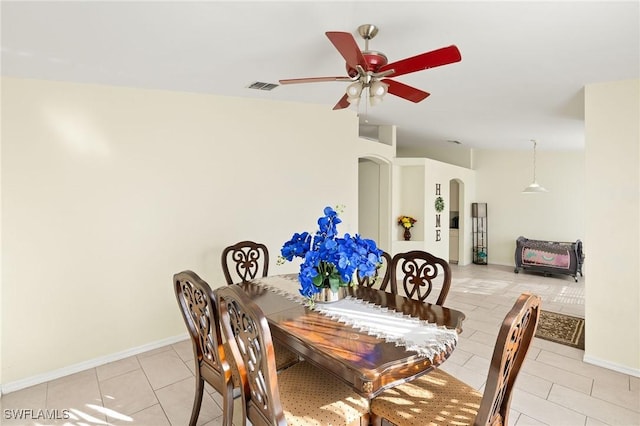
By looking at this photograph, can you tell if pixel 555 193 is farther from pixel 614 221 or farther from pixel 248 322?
pixel 248 322

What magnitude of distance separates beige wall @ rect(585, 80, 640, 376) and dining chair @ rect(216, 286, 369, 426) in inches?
106

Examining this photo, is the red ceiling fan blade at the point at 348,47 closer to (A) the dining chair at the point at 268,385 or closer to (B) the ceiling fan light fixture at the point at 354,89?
(B) the ceiling fan light fixture at the point at 354,89

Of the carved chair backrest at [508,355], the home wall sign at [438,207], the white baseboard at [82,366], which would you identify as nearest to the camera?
the carved chair backrest at [508,355]

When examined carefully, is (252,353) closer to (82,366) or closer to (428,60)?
(428,60)

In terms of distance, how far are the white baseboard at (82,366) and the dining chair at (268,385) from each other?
2.06 meters

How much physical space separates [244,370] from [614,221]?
3.31 metres

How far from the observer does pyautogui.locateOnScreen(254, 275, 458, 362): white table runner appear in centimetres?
154

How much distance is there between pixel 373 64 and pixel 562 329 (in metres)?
3.77

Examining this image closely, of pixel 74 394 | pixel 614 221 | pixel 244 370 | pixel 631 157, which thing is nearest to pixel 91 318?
pixel 74 394

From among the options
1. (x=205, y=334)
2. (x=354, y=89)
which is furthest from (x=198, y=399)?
(x=354, y=89)

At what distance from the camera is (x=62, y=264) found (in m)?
2.76

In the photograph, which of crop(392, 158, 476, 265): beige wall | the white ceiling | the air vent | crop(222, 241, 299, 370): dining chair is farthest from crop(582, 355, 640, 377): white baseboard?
the air vent

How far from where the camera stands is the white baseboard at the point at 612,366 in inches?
110

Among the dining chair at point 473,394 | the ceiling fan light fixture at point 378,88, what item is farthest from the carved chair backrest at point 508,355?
the ceiling fan light fixture at point 378,88
